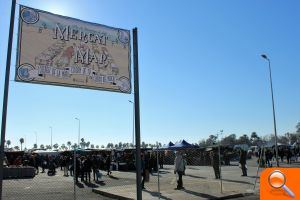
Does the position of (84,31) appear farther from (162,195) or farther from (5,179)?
(5,179)

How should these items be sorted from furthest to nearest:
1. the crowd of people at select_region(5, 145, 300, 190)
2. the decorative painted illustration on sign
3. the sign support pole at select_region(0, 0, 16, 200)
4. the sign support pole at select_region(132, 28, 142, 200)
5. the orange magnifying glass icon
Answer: the crowd of people at select_region(5, 145, 300, 190) → the sign support pole at select_region(132, 28, 142, 200) → the decorative painted illustration on sign → the sign support pole at select_region(0, 0, 16, 200) → the orange magnifying glass icon

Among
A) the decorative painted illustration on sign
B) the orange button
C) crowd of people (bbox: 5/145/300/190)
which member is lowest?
the orange button

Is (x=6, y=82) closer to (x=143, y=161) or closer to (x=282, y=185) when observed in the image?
(x=282, y=185)

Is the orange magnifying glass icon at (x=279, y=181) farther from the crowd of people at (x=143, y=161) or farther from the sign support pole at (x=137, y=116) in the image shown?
the crowd of people at (x=143, y=161)

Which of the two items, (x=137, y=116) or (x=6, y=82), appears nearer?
(x=6, y=82)

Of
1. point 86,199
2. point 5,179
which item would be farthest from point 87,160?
point 86,199

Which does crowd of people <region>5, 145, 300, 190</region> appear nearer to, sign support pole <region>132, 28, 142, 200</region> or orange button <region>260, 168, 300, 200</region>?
sign support pole <region>132, 28, 142, 200</region>

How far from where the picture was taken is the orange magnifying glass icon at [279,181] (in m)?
3.66

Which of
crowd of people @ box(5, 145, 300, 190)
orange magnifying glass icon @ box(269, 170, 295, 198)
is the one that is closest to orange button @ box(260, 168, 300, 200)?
orange magnifying glass icon @ box(269, 170, 295, 198)

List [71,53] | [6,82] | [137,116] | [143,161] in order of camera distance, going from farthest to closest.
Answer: [143,161] < [137,116] < [71,53] < [6,82]

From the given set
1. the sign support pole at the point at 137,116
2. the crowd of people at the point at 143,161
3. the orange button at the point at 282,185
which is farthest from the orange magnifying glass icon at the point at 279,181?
the crowd of people at the point at 143,161

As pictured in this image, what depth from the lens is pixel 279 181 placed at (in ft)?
12.1

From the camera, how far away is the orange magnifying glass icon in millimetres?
3664

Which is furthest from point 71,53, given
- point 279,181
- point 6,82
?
point 279,181
